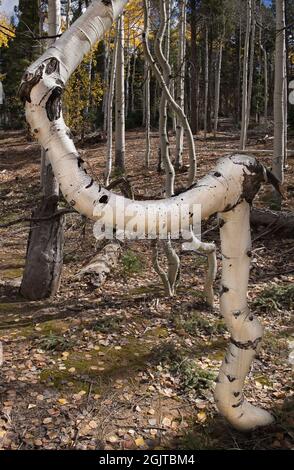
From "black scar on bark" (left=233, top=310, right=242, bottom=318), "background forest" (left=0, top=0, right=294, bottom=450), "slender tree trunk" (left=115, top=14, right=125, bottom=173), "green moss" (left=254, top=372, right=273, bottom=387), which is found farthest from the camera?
"slender tree trunk" (left=115, top=14, right=125, bottom=173)

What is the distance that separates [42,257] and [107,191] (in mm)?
3858

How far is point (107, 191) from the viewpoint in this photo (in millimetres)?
2324

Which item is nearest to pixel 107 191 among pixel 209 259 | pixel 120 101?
pixel 209 259

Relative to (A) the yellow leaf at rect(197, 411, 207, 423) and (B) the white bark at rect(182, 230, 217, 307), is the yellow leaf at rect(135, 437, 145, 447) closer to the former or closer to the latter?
(A) the yellow leaf at rect(197, 411, 207, 423)

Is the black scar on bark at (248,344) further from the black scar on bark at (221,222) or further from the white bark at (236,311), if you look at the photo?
the black scar on bark at (221,222)

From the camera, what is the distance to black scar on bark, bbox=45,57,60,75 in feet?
7.27

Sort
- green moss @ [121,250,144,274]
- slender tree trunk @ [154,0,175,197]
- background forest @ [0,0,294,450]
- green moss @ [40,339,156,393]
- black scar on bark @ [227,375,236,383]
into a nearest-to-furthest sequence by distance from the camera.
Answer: black scar on bark @ [227,375,236,383] < background forest @ [0,0,294,450] < green moss @ [40,339,156,393] < slender tree trunk @ [154,0,175,197] < green moss @ [121,250,144,274]

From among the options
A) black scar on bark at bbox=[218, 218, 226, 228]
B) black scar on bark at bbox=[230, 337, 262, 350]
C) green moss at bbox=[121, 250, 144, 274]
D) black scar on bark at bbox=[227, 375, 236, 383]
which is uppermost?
black scar on bark at bbox=[218, 218, 226, 228]

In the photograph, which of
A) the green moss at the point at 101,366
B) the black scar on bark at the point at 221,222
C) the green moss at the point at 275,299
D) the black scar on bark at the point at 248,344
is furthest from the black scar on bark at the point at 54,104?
Answer: the green moss at the point at 275,299

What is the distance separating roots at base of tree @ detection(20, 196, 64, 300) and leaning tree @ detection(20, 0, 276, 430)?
3556 mm

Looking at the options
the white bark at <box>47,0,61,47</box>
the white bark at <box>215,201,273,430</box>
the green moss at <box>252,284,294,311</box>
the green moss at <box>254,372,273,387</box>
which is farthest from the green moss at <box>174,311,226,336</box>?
the white bark at <box>47,0,61,47</box>

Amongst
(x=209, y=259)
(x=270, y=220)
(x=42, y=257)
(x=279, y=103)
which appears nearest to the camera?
(x=209, y=259)

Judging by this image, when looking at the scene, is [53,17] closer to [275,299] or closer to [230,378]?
[275,299]

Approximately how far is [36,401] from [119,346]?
49.9 inches
